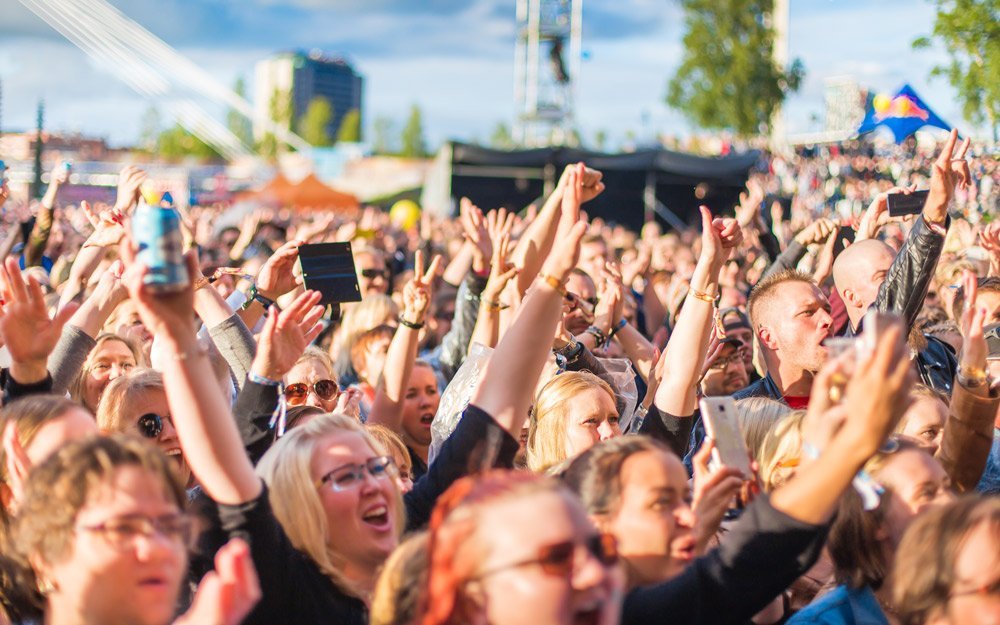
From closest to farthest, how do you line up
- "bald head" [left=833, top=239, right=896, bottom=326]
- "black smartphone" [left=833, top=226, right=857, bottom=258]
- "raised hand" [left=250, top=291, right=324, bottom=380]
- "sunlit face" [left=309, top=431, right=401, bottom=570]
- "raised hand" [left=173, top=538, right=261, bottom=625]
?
"raised hand" [left=173, top=538, right=261, bottom=625] → "sunlit face" [left=309, top=431, right=401, bottom=570] → "raised hand" [left=250, top=291, right=324, bottom=380] → "bald head" [left=833, top=239, right=896, bottom=326] → "black smartphone" [left=833, top=226, right=857, bottom=258]

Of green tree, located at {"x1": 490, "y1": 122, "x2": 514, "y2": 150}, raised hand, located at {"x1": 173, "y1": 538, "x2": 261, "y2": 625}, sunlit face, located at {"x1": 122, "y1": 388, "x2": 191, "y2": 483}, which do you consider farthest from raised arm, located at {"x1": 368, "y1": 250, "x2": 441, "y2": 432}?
green tree, located at {"x1": 490, "y1": 122, "x2": 514, "y2": 150}

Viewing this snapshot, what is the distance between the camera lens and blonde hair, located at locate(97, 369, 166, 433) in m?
3.93

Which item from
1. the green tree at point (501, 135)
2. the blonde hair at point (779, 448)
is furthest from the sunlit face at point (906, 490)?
the green tree at point (501, 135)

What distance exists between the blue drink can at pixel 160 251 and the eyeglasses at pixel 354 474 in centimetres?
77

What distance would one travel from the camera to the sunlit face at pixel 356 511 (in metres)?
2.89

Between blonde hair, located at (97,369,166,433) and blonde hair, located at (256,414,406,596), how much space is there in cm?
113

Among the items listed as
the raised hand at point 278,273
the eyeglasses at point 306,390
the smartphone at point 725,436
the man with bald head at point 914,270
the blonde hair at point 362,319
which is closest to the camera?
the smartphone at point 725,436

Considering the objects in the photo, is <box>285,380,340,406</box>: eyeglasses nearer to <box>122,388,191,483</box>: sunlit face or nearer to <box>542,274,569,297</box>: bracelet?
<box>122,388,191,483</box>: sunlit face

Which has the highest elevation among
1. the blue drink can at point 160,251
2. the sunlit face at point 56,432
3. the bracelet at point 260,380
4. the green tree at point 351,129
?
the green tree at point 351,129

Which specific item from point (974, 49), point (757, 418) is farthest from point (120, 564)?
point (974, 49)

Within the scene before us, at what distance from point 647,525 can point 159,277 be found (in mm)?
1236

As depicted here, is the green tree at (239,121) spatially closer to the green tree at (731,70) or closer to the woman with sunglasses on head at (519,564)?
the green tree at (731,70)

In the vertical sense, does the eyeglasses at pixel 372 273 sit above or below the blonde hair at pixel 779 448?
above

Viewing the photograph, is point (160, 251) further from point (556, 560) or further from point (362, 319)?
point (362, 319)
